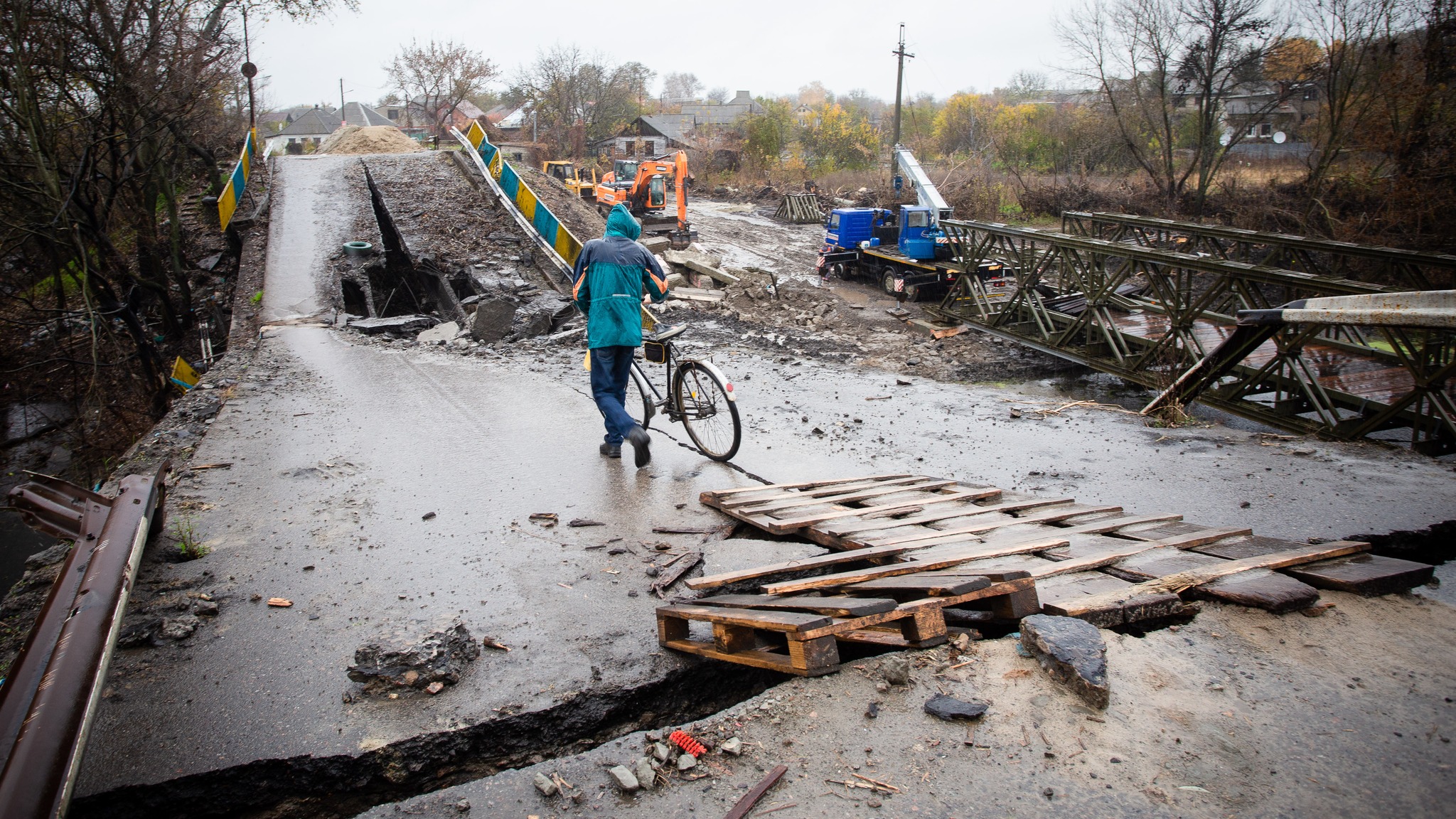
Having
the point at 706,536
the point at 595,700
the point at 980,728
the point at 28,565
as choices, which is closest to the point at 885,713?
the point at 980,728

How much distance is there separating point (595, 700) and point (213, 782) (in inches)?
53.9

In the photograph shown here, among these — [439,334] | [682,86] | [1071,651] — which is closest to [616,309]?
[1071,651]

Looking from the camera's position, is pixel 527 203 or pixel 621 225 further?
pixel 527 203

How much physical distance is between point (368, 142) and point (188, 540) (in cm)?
2437

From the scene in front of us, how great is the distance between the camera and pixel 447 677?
3.30 meters

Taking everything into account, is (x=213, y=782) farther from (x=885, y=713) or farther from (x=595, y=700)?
(x=885, y=713)

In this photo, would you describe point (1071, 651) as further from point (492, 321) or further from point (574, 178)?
point (574, 178)

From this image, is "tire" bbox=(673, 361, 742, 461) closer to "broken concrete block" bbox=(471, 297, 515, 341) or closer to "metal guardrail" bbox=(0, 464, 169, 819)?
"metal guardrail" bbox=(0, 464, 169, 819)

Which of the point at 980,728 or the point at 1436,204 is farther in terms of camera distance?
the point at 1436,204

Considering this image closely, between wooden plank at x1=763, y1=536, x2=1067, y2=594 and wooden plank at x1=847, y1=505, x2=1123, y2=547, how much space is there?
0.69 ft

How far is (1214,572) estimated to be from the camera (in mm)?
3523

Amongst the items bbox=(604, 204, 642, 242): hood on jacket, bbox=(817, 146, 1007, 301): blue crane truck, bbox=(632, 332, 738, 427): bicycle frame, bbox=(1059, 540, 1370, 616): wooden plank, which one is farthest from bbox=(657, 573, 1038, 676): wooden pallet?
bbox=(817, 146, 1007, 301): blue crane truck

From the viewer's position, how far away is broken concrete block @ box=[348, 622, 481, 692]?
10.7ft

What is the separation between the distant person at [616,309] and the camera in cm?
614
